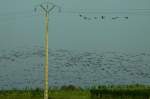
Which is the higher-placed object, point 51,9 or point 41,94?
point 51,9

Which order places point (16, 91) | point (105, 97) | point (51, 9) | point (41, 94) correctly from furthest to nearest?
1. point (16, 91)
2. point (41, 94)
3. point (105, 97)
4. point (51, 9)

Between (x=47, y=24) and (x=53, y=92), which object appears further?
(x=53, y=92)

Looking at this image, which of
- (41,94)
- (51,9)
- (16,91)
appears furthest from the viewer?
(16,91)

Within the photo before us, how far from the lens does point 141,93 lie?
151ft

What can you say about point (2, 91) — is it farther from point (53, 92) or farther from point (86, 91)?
point (86, 91)

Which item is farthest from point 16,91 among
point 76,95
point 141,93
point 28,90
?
point 141,93

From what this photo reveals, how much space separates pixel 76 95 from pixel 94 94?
7.87 ft

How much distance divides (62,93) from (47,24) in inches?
482

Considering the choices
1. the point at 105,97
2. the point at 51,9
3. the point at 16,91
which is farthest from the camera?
the point at 16,91

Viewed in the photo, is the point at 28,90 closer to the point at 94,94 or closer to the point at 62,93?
the point at 62,93

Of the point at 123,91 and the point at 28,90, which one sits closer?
the point at 123,91

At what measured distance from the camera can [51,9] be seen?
39.2 meters

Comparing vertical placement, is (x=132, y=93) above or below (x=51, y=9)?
below

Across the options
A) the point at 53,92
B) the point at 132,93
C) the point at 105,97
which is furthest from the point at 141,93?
the point at 53,92
